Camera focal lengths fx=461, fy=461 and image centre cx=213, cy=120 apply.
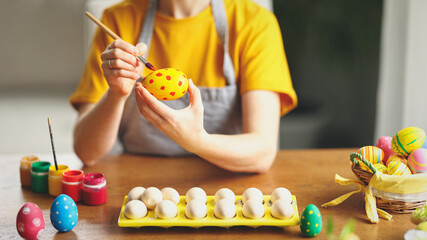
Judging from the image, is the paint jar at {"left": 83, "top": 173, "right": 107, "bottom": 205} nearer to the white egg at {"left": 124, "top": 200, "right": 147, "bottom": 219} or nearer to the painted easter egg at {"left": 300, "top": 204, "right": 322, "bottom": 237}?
the white egg at {"left": 124, "top": 200, "right": 147, "bottom": 219}

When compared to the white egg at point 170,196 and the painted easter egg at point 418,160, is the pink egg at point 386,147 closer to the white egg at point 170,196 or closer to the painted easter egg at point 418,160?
the painted easter egg at point 418,160

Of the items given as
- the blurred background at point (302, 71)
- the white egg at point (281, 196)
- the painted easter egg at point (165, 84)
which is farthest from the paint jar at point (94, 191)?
the blurred background at point (302, 71)

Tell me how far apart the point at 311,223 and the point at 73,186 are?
474mm

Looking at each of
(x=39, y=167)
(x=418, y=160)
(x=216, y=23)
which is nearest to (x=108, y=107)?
(x=39, y=167)

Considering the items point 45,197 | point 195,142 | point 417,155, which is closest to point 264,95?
point 195,142

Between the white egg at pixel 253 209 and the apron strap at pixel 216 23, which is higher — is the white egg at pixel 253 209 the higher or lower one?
the lower one

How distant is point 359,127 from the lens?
2682mm

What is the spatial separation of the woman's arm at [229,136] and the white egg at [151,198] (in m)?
0.12

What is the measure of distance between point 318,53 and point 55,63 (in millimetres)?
1506

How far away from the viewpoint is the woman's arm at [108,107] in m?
0.91

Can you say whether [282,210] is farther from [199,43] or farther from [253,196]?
[199,43]

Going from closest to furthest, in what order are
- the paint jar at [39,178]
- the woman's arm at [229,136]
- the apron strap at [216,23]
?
the woman's arm at [229,136] < the paint jar at [39,178] < the apron strap at [216,23]

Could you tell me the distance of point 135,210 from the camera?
0.81 metres

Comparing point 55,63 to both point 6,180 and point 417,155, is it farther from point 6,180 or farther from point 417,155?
point 417,155
